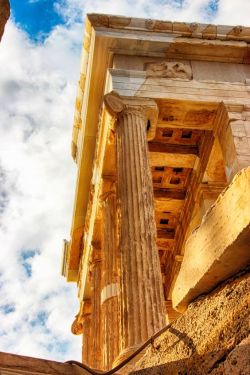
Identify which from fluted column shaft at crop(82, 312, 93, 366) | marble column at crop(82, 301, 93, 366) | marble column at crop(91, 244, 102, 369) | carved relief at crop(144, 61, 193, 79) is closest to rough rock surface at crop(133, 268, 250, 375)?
carved relief at crop(144, 61, 193, 79)

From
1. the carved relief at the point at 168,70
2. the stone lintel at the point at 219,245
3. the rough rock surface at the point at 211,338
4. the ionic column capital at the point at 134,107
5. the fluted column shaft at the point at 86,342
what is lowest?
the rough rock surface at the point at 211,338

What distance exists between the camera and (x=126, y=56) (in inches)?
554

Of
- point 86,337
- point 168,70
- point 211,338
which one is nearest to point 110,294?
point 168,70

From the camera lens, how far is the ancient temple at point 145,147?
9.64 m

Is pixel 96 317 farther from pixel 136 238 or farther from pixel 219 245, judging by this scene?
pixel 219 245

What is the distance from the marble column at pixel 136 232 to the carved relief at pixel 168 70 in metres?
1.43

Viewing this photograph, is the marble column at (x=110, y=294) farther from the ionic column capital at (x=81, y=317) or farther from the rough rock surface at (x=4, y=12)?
the rough rock surface at (x=4, y=12)

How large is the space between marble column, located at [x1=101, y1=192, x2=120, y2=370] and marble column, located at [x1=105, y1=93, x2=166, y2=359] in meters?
2.04

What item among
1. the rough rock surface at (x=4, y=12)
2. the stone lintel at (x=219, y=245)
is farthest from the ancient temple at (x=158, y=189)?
the rough rock surface at (x=4, y=12)

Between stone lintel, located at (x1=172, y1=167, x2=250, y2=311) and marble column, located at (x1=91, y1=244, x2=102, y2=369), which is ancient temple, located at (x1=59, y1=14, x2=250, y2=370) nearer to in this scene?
marble column, located at (x1=91, y1=244, x2=102, y2=369)

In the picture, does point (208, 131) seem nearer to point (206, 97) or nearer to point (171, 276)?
point (206, 97)

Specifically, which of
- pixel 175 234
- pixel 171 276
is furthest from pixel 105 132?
pixel 171 276

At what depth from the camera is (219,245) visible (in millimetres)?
2393

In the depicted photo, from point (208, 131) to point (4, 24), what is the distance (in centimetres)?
1105
